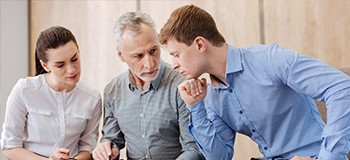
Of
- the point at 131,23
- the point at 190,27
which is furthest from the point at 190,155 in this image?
the point at 131,23

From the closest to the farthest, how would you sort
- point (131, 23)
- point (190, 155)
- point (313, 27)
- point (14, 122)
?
point (190, 155)
point (131, 23)
point (14, 122)
point (313, 27)

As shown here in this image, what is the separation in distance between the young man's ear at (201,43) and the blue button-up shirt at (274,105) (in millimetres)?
117

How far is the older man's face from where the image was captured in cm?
164

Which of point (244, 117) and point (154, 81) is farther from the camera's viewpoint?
point (154, 81)

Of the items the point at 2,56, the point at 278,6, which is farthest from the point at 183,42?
the point at 2,56

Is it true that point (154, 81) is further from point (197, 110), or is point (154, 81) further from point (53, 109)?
point (53, 109)

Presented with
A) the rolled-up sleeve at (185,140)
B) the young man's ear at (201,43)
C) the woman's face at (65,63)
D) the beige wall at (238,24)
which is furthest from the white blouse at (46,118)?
the beige wall at (238,24)

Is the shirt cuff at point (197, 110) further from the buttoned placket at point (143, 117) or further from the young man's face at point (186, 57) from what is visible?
the buttoned placket at point (143, 117)

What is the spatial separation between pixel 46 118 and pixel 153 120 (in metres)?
0.70

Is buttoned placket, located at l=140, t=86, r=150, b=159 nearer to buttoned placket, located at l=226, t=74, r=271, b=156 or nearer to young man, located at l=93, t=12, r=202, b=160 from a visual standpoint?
young man, located at l=93, t=12, r=202, b=160

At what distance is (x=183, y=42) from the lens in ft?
4.20

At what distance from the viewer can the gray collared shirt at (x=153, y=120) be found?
1664 mm

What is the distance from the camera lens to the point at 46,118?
6.06 feet

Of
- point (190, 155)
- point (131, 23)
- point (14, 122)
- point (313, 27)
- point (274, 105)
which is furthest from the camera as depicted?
point (313, 27)
